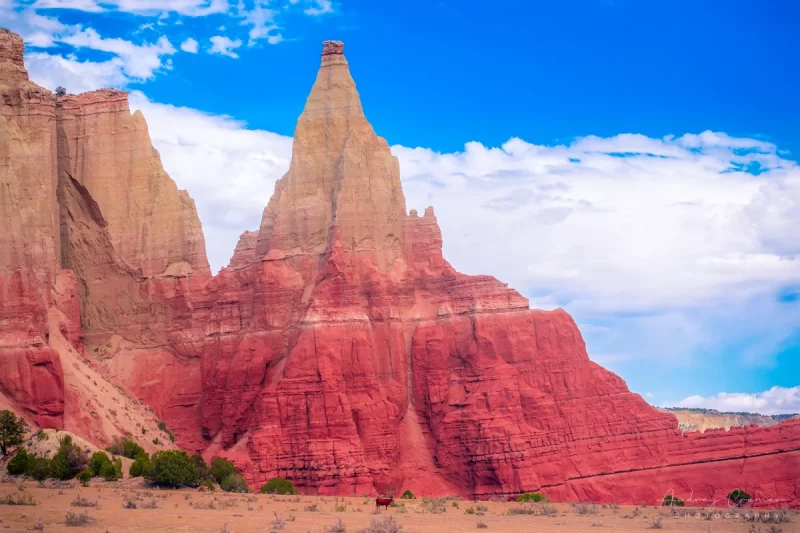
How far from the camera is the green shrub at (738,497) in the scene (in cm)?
9412

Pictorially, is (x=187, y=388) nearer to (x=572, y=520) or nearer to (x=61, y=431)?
(x=61, y=431)

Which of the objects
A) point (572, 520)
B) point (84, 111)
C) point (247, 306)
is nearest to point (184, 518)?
point (572, 520)

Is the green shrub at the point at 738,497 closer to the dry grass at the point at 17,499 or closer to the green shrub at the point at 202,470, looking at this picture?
the green shrub at the point at 202,470

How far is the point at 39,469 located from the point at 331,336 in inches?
1139

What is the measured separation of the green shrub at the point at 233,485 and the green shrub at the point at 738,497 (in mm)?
32454

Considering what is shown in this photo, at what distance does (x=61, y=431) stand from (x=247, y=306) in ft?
76.2

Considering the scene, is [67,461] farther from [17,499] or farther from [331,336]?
[331,336]

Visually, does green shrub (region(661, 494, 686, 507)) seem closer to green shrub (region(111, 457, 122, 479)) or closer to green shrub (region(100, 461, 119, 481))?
green shrub (region(111, 457, 122, 479))

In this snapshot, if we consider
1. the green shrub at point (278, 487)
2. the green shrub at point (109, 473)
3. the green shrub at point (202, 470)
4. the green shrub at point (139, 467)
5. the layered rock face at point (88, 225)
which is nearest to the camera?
the green shrub at point (109, 473)

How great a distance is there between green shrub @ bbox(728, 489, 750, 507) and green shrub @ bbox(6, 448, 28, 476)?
1800 inches

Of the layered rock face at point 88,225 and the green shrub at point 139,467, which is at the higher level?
→ the layered rock face at point 88,225

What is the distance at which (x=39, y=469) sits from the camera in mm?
71000

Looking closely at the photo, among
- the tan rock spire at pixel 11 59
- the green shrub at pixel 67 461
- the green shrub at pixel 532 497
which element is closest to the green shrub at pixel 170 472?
the green shrub at pixel 67 461

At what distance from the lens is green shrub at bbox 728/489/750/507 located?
Answer: 309ft
